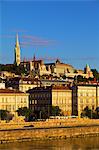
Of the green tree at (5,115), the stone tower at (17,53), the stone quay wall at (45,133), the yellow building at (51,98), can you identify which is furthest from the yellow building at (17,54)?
the stone quay wall at (45,133)

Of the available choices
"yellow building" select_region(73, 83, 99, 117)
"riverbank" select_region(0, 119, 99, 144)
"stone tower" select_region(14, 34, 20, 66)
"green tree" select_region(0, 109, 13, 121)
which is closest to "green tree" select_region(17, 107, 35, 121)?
"green tree" select_region(0, 109, 13, 121)

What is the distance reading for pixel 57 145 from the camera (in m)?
25.8

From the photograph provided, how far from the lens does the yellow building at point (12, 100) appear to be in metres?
43.6

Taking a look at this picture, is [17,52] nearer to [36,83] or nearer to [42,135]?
[36,83]

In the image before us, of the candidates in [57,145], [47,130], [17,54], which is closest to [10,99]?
[47,130]

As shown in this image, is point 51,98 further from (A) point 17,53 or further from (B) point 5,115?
(A) point 17,53

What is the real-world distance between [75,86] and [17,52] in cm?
3036

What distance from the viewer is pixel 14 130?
90.1 ft

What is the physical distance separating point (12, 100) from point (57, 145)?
62.1 ft

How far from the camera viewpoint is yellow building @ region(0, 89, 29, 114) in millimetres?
43625

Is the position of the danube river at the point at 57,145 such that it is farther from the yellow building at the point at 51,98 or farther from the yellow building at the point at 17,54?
the yellow building at the point at 17,54

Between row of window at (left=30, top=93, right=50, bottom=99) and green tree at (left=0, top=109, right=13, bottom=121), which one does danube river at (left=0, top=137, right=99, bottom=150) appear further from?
row of window at (left=30, top=93, right=50, bottom=99)

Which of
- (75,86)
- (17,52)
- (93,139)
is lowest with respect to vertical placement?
(93,139)

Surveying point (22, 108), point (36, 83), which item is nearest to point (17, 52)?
point (36, 83)
